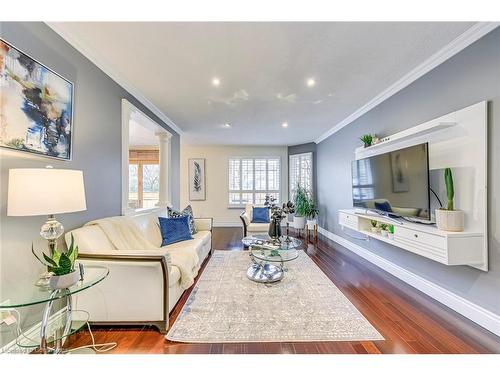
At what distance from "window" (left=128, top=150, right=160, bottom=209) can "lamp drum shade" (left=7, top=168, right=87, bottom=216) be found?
6410 mm

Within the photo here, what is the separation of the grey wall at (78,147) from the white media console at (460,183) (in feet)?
11.1

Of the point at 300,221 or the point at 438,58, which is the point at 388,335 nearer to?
the point at 438,58

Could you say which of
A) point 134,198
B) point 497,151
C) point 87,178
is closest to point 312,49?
point 497,151

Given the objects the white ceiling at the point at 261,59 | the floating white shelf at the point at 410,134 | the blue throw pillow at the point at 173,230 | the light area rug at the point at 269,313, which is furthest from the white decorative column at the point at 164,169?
the floating white shelf at the point at 410,134

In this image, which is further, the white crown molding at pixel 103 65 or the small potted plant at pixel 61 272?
the white crown molding at pixel 103 65

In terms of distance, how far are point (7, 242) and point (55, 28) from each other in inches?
68.1

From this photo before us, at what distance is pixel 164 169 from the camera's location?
447cm

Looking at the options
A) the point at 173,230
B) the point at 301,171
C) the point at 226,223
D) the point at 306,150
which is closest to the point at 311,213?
the point at 301,171

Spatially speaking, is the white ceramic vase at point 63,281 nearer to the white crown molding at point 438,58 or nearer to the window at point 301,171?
the white crown molding at point 438,58

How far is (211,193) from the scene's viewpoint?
278 inches

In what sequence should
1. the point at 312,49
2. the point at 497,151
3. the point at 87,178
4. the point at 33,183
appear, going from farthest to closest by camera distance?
the point at 87,178, the point at 312,49, the point at 497,151, the point at 33,183

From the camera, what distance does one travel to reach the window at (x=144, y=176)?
297 inches

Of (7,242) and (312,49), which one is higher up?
(312,49)
